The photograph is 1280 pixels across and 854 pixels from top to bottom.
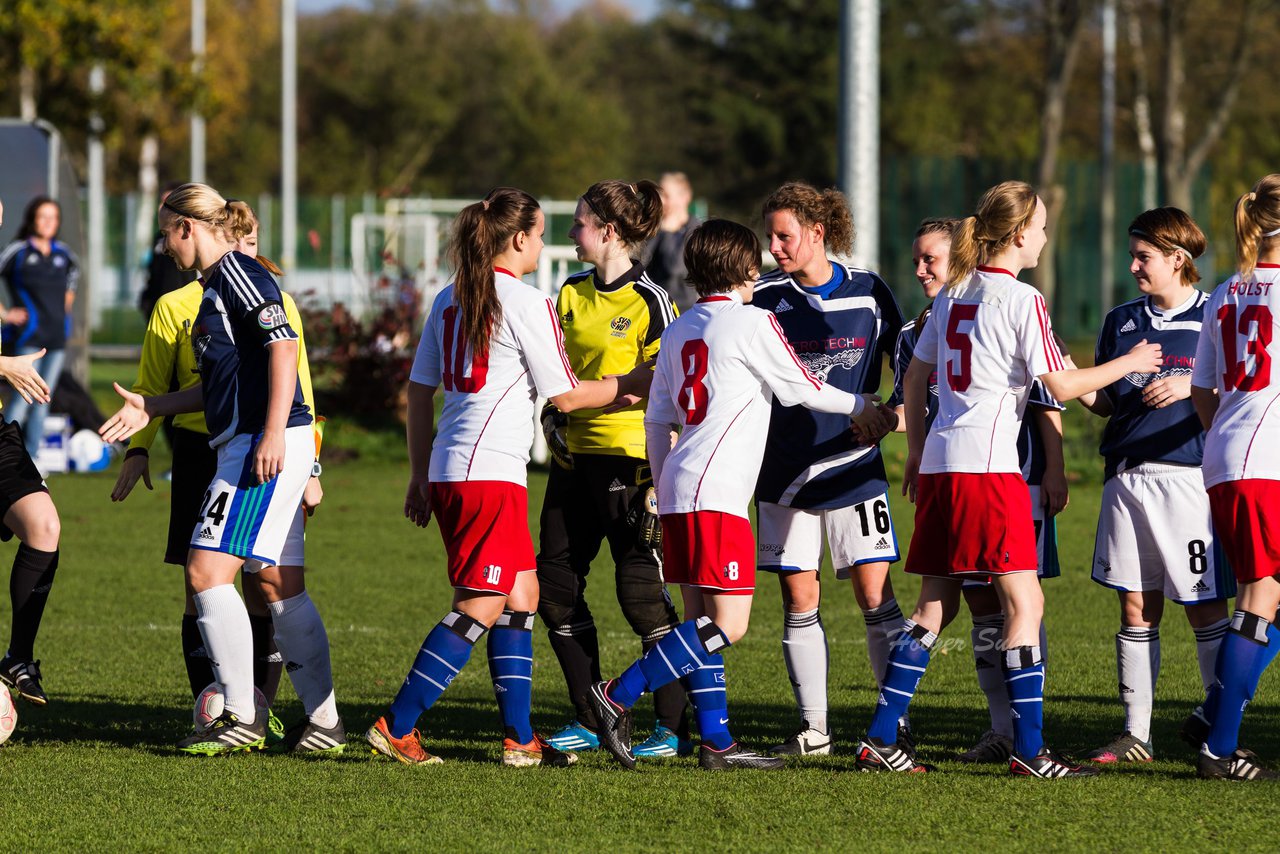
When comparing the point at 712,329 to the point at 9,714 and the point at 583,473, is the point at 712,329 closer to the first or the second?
the point at 583,473

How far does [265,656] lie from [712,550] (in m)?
1.85

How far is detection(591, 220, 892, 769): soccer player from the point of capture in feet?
16.8

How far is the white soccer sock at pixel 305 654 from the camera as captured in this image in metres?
5.55

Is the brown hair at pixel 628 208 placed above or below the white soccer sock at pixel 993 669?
above

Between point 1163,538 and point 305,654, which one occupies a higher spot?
point 1163,538

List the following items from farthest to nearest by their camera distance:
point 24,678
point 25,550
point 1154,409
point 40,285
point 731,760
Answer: point 40,285 < point 25,550 < point 24,678 < point 1154,409 < point 731,760

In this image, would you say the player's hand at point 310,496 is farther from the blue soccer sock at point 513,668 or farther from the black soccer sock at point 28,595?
the black soccer sock at point 28,595

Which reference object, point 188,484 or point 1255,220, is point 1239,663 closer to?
point 1255,220

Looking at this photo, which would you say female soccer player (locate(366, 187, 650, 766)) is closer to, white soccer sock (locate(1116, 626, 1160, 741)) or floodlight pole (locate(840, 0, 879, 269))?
white soccer sock (locate(1116, 626, 1160, 741))

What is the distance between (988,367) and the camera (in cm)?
507

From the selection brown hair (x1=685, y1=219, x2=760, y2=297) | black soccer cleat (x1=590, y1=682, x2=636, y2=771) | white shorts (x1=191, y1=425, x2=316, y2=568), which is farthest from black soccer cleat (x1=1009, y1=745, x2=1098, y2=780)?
white shorts (x1=191, y1=425, x2=316, y2=568)

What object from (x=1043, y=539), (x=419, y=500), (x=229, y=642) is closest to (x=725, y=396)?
(x=419, y=500)

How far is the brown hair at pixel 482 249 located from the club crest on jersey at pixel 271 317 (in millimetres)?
560

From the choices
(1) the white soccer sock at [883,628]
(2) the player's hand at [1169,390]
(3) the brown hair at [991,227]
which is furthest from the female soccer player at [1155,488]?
(1) the white soccer sock at [883,628]
